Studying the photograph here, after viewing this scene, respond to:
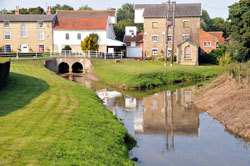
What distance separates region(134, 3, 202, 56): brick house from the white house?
6.07 m

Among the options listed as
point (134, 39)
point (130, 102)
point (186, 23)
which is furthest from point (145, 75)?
point (134, 39)

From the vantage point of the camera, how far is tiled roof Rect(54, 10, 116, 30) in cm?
5909

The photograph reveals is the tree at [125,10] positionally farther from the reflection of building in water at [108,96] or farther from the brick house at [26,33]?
the reflection of building in water at [108,96]

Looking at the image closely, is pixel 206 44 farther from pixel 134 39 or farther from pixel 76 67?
pixel 76 67

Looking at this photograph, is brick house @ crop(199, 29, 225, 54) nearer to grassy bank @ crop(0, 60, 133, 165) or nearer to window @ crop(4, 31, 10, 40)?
window @ crop(4, 31, 10, 40)

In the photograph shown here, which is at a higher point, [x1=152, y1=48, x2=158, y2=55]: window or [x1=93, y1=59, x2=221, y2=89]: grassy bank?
[x1=152, y1=48, x2=158, y2=55]: window

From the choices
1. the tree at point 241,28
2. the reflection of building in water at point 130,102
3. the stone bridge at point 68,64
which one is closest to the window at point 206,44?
the tree at point 241,28

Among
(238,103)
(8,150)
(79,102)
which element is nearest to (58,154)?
(8,150)

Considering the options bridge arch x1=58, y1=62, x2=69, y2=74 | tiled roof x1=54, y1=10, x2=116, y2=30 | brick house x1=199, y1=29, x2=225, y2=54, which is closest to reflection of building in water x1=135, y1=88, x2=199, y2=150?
bridge arch x1=58, y1=62, x2=69, y2=74

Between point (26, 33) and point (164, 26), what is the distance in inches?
1026

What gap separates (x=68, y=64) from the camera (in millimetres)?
49125

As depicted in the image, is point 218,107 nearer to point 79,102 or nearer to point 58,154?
point 79,102

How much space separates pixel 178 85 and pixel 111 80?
788 cm

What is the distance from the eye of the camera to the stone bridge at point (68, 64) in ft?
153
